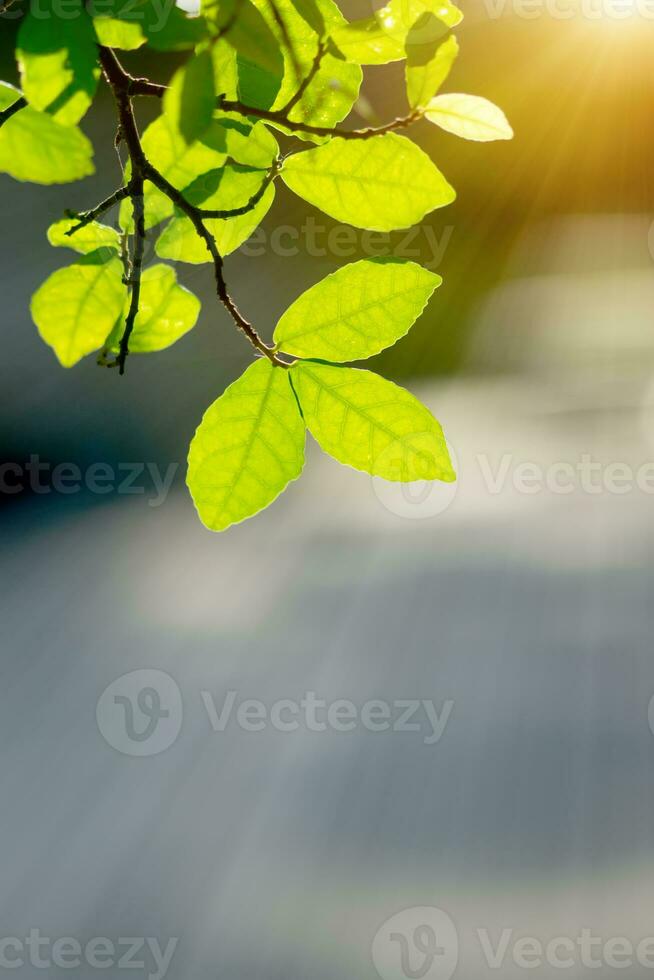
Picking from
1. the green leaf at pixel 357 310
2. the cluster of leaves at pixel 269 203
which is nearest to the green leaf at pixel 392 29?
the cluster of leaves at pixel 269 203

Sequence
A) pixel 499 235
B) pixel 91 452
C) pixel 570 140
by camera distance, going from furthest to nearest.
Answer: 1. pixel 499 235
2. pixel 570 140
3. pixel 91 452

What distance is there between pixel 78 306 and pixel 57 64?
16 cm

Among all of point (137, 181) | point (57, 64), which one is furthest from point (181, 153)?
point (57, 64)

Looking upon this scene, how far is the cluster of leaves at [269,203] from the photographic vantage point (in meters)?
0.42

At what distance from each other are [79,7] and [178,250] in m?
0.16

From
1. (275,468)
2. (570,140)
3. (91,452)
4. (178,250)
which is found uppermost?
(570,140)

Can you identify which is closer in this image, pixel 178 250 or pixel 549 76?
pixel 178 250

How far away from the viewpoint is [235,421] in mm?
484

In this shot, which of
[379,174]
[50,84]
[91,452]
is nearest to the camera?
[50,84]

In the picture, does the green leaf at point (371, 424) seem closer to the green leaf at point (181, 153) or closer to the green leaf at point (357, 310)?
the green leaf at point (357, 310)

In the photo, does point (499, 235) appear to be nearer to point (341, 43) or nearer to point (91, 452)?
point (91, 452)

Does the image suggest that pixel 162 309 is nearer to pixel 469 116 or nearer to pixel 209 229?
pixel 209 229

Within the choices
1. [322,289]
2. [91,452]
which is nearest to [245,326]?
[322,289]

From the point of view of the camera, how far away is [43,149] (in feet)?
1.35
